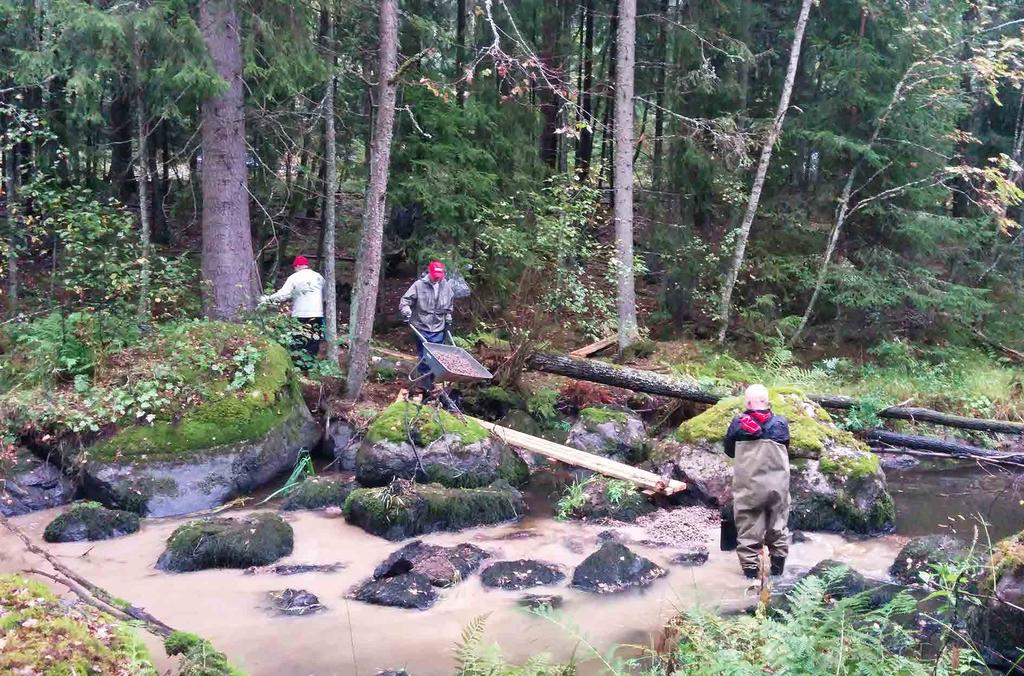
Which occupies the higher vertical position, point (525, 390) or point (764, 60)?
point (764, 60)

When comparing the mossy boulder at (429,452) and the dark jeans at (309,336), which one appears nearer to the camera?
the mossy boulder at (429,452)

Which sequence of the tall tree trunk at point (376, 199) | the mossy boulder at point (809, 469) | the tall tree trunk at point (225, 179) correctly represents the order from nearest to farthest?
the mossy boulder at point (809, 469), the tall tree trunk at point (376, 199), the tall tree trunk at point (225, 179)

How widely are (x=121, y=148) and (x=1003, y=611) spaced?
19.6 metres

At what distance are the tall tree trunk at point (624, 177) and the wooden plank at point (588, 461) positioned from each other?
4.86 metres

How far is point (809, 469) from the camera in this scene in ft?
30.8

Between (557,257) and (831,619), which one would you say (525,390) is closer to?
(557,257)

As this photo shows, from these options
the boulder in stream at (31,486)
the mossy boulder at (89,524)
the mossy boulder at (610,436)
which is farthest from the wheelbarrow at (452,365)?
the boulder in stream at (31,486)

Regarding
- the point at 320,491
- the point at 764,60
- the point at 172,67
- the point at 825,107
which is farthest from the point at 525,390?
the point at 764,60

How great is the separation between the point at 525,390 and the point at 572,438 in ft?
5.72

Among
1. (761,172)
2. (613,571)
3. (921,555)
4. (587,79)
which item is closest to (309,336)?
(613,571)

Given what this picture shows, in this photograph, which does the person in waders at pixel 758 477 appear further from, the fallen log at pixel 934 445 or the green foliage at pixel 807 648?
the fallen log at pixel 934 445

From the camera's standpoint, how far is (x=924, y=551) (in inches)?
299

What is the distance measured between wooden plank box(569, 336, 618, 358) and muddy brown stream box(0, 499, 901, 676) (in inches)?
256

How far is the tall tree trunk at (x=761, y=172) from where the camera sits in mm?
14969
